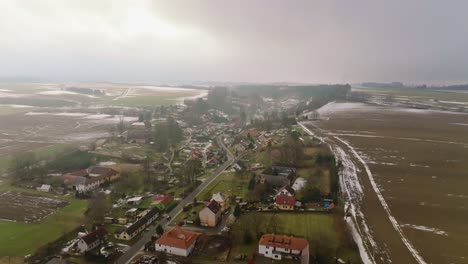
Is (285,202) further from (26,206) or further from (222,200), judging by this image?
(26,206)

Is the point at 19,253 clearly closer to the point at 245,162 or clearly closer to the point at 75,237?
the point at 75,237

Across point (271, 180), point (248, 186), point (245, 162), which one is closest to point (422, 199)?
point (271, 180)

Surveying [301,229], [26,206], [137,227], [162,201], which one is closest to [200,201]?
[162,201]

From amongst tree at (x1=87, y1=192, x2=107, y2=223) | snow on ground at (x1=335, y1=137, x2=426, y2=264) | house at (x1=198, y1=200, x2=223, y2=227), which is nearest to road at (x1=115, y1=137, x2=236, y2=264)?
house at (x1=198, y1=200, x2=223, y2=227)

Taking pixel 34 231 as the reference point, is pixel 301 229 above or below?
above

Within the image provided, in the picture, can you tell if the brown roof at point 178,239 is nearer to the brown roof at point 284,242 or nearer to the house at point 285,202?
the brown roof at point 284,242

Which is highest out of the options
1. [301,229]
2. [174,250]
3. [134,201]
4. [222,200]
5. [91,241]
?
[222,200]

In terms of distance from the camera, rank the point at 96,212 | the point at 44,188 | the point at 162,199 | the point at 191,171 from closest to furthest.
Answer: the point at 96,212, the point at 162,199, the point at 44,188, the point at 191,171

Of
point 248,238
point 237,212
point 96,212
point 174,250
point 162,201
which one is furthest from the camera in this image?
point 162,201
